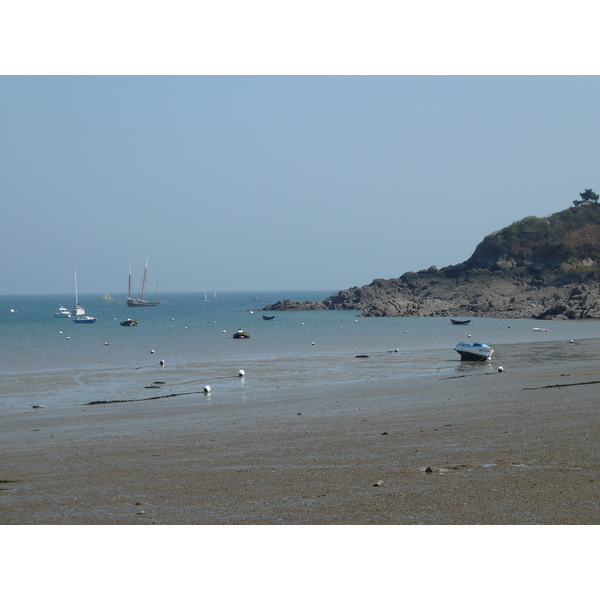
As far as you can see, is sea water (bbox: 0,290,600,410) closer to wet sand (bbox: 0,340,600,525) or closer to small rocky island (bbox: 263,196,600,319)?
wet sand (bbox: 0,340,600,525)

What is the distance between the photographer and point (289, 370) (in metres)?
36.8

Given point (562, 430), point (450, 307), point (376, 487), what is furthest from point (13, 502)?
point (450, 307)

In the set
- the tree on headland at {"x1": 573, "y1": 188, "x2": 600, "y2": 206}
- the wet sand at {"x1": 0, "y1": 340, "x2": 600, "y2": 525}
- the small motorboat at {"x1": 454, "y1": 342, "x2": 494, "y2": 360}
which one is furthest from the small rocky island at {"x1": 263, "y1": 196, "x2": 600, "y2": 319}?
the wet sand at {"x1": 0, "y1": 340, "x2": 600, "y2": 525}

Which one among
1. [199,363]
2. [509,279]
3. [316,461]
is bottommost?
[199,363]

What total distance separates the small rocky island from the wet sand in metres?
92.4

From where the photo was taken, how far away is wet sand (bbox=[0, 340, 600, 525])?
28.9ft

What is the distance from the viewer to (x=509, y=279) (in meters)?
136

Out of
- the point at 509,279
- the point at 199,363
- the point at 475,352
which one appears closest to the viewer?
the point at 475,352

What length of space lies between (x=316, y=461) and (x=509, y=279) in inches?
5141

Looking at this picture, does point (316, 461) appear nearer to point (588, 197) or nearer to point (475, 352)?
point (475, 352)

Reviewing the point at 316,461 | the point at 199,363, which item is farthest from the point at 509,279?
the point at 316,461

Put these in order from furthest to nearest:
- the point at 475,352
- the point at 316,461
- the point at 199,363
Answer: the point at 199,363
the point at 475,352
the point at 316,461
